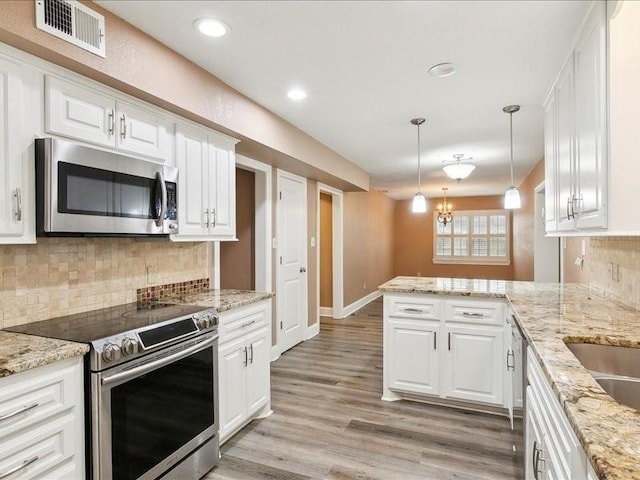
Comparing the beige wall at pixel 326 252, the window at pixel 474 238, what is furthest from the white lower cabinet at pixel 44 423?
the window at pixel 474 238

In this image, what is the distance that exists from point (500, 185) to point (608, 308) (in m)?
6.00

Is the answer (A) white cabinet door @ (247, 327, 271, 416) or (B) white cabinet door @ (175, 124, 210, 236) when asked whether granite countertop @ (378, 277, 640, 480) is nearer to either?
(A) white cabinet door @ (247, 327, 271, 416)

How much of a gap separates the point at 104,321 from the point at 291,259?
2834 millimetres

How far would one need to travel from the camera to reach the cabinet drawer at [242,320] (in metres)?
2.34

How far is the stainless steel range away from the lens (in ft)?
5.08

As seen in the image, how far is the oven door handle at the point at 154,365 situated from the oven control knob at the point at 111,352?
7 centimetres

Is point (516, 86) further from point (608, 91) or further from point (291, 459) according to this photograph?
point (291, 459)

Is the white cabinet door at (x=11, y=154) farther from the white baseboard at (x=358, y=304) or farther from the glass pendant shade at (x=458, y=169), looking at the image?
the white baseboard at (x=358, y=304)

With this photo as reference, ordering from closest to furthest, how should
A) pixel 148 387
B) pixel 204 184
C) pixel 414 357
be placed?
pixel 148 387 < pixel 204 184 < pixel 414 357

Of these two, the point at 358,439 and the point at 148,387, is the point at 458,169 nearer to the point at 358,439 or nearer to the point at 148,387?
the point at 358,439

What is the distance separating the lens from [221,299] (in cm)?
255

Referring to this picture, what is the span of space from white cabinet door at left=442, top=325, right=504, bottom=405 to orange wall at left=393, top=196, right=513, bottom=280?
22.5ft

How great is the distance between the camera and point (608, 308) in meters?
2.16

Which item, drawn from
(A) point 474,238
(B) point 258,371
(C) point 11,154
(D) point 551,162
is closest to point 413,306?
(B) point 258,371
